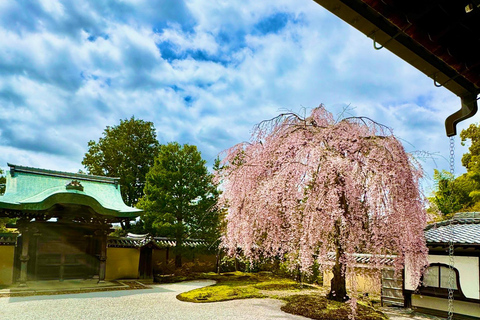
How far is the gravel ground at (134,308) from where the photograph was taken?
7.39 meters

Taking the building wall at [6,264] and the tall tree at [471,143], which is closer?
the building wall at [6,264]

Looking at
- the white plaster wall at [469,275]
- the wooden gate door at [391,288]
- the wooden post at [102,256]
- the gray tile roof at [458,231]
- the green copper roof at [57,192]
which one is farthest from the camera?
the wooden post at [102,256]

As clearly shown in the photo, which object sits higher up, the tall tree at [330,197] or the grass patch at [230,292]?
the tall tree at [330,197]

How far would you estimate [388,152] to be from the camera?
7645 mm

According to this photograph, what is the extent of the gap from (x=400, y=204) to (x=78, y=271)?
12083 mm

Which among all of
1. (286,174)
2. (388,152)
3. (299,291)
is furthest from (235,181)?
(299,291)

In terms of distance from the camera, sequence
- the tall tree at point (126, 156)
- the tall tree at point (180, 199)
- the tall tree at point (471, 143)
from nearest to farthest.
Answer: the tall tree at point (180, 199)
the tall tree at point (471, 143)
the tall tree at point (126, 156)

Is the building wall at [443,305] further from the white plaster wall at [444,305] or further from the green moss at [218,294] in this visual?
the green moss at [218,294]

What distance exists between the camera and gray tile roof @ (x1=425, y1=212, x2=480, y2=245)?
8070 millimetres

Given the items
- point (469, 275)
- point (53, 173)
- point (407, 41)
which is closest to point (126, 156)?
point (53, 173)

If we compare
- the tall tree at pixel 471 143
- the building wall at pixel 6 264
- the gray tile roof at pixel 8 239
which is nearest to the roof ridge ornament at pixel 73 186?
the gray tile roof at pixel 8 239

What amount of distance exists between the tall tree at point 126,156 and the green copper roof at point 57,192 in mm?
9366

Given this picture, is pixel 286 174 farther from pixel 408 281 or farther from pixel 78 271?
pixel 78 271

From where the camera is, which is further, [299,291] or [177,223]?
[177,223]
